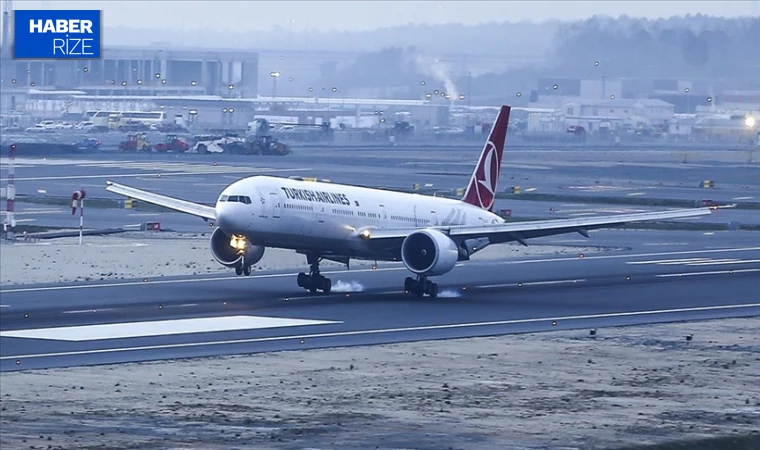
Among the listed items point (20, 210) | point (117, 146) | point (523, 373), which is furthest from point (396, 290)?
point (117, 146)

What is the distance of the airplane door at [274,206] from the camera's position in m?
40.0

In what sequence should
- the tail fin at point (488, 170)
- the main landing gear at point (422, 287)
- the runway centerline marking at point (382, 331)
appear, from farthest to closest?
the tail fin at point (488, 170)
the main landing gear at point (422, 287)
the runway centerline marking at point (382, 331)

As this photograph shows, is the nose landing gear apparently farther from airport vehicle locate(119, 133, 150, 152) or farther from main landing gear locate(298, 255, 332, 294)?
airport vehicle locate(119, 133, 150, 152)

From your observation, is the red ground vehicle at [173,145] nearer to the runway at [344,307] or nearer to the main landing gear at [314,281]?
the runway at [344,307]

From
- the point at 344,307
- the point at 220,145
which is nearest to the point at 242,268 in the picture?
the point at 344,307

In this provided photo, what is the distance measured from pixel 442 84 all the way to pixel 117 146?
33.2 m

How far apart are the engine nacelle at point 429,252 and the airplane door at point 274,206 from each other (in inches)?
145

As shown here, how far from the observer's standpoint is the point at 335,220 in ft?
136

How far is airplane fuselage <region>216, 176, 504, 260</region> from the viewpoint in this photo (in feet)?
131

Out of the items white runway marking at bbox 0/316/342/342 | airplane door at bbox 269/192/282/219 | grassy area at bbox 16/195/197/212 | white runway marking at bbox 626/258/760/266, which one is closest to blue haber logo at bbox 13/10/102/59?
airplane door at bbox 269/192/282/219

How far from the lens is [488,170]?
160 feet

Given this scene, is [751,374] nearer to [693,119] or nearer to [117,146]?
[693,119]

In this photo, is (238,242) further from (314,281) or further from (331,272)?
(331,272)

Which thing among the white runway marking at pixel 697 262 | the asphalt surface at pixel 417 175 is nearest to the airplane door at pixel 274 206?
the white runway marking at pixel 697 262
